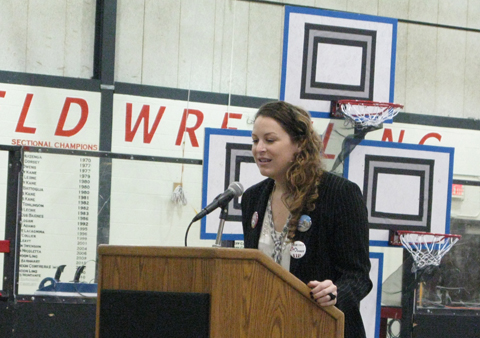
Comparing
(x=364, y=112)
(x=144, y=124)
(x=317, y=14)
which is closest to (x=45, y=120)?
(x=144, y=124)

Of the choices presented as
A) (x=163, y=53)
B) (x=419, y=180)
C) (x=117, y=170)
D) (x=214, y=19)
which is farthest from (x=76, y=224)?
(x=214, y=19)

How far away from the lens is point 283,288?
4.70 feet

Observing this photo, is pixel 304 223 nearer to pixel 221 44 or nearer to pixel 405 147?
pixel 405 147

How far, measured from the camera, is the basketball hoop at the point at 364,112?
3191 mm

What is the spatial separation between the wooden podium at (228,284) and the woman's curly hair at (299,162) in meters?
0.35

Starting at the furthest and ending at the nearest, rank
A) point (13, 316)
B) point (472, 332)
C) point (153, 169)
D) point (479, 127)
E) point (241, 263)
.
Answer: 1. point (479, 127)
2. point (472, 332)
3. point (153, 169)
4. point (13, 316)
5. point (241, 263)

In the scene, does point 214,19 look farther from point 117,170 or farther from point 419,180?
point 419,180

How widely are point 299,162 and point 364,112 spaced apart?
4.78 feet

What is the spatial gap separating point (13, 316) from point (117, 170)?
1.17 m

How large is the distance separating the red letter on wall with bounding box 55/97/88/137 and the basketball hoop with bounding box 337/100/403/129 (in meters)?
3.08

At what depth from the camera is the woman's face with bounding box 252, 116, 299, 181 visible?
5.96 ft

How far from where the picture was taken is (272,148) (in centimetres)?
182

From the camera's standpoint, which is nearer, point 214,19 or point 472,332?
point 472,332

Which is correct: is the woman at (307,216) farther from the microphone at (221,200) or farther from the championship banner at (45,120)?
the championship banner at (45,120)
